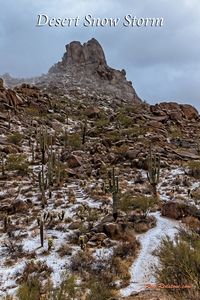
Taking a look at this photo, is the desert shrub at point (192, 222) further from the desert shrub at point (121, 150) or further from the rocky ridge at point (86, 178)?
the desert shrub at point (121, 150)

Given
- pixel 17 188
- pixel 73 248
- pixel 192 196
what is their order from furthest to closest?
pixel 17 188
pixel 192 196
pixel 73 248

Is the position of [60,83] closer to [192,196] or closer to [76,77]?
[76,77]

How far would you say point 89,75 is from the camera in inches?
2098

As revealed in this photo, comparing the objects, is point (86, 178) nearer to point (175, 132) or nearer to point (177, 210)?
point (177, 210)

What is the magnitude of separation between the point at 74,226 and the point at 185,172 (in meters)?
7.98

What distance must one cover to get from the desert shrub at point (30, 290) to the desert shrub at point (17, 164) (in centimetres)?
914

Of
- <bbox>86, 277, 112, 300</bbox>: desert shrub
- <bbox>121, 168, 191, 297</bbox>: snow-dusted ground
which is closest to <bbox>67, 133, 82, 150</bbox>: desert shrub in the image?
<bbox>121, 168, 191, 297</bbox>: snow-dusted ground

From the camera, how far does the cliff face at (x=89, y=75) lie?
4791cm

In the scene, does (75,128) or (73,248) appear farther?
(75,128)

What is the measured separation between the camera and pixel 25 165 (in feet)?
58.1

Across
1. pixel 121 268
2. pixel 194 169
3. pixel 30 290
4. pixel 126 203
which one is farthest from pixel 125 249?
pixel 194 169

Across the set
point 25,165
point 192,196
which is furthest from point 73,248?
point 25,165

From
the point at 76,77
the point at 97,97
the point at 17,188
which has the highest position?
the point at 76,77

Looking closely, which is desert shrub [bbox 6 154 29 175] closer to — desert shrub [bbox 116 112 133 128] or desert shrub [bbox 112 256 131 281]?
desert shrub [bbox 112 256 131 281]
